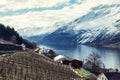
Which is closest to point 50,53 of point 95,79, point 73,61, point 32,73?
point 73,61

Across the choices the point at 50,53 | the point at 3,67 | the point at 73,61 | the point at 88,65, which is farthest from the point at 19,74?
the point at 50,53

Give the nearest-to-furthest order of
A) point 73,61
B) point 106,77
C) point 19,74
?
point 19,74, point 106,77, point 73,61

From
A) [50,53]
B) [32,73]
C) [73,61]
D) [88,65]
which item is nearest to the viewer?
[32,73]

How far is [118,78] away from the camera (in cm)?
9588

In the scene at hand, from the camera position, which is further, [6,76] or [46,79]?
[46,79]

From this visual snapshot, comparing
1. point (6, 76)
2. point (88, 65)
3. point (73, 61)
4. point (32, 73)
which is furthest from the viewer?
point (88, 65)

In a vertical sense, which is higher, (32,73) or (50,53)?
(50,53)

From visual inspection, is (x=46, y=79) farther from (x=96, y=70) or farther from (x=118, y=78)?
(x=96, y=70)

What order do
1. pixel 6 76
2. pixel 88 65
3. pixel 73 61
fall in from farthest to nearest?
pixel 88 65 < pixel 73 61 < pixel 6 76

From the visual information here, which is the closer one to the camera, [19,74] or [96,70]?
[19,74]

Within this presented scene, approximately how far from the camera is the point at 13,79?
57250mm

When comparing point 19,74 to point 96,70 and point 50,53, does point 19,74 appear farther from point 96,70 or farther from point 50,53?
point 50,53

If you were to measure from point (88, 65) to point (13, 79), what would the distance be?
8944cm

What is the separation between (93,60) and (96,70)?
16091mm
